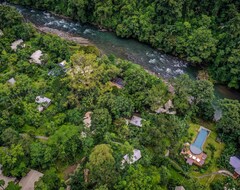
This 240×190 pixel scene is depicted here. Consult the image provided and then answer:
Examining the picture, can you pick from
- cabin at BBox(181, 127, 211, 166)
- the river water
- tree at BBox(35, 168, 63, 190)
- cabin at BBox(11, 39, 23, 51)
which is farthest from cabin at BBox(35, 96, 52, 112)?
cabin at BBox(181, 127, 211, 166)

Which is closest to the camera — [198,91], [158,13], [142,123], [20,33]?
[142,123]

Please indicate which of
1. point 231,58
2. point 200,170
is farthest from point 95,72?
point 231,58

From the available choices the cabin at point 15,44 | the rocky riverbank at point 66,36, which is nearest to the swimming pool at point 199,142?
the rocky riverbank at point 66,36

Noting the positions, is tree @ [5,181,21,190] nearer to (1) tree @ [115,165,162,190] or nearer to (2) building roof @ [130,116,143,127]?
(1) tree @ [115,165,162,190]

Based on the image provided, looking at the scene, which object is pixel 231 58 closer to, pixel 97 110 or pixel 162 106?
pixel 162 106

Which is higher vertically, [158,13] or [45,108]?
[158,13]

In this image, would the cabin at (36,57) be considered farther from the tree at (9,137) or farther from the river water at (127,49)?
the tree at (9,137)

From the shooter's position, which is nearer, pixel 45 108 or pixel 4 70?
pixel 45 108

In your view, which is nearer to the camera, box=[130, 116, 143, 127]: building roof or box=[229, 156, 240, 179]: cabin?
box=[229, 156, 240, 179]: cabin
